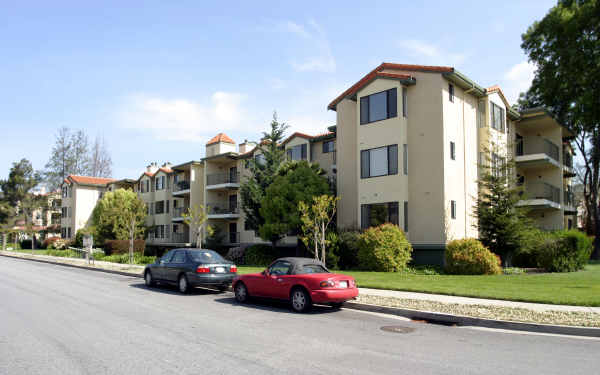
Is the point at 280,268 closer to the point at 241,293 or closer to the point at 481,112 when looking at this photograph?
the point at 241,293

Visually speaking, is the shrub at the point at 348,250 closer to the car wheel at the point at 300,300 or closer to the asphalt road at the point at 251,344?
the asphalt road at the point at 251,344

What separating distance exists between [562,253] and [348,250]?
10194 millimetres

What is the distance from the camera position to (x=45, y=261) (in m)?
34.3

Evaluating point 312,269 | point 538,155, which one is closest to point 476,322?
point 312,269

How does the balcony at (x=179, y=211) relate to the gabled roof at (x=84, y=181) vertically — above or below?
below

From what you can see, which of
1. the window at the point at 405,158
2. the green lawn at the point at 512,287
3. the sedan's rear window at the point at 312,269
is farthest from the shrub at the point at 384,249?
the sedan's rear window at the point at 312,269

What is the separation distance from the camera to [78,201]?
58.7 m

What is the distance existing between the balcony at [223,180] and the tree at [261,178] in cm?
705

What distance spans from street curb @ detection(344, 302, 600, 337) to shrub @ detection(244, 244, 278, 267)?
1629 centimetres

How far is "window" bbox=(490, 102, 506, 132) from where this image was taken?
88.5 ft

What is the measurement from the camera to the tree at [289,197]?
82.2 feet

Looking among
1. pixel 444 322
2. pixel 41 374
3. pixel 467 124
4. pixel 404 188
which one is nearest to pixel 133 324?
pixel 41 374

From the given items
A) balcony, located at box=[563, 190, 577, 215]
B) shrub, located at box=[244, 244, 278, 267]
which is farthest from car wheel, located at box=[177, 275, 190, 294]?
balcony, located at box=[563, 190, 577, 215]

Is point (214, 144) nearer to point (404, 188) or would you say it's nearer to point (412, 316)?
point (404, 188)
